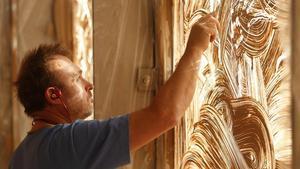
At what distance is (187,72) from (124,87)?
55cm

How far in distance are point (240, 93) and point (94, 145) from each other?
1.60 ft

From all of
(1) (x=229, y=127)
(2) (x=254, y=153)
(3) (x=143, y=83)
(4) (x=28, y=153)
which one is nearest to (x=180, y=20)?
(3) (x=143, y=83)

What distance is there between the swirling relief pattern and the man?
99 mm

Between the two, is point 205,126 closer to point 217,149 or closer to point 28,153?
point 217,149

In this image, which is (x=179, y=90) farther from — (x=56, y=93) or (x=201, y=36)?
(x=56, y=93)

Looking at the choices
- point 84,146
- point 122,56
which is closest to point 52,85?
point 84,146

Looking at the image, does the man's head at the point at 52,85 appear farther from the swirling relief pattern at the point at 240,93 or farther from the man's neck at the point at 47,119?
the swirling relief pattern at the point at 240,93

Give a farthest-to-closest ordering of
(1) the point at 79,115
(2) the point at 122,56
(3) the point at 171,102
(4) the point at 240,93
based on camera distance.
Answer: (2) the point at 122,56 < (1) the point at 79,115 < (4) the point at 240,93 < (3) the point at 171,102

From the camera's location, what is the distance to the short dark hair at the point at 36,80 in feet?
5.95

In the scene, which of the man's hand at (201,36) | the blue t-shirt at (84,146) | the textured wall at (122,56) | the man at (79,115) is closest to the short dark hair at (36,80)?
the man at (79,115)

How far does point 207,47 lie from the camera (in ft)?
5.73

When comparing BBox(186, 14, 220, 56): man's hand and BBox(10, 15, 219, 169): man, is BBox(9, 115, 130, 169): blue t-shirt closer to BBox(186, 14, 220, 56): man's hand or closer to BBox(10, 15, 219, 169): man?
BBox(10, 15, 219, 169): man

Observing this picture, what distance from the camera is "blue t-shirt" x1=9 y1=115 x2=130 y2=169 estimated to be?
1.60 metres

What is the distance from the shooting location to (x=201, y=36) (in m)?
1.71
